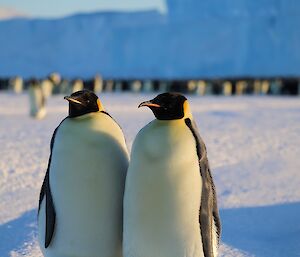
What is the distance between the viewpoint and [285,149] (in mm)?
6582

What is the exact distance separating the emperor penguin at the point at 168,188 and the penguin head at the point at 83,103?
0.26 m

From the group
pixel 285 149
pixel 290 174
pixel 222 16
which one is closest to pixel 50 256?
pixel 290 174

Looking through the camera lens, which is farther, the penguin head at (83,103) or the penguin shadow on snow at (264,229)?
the penguin shadow on snow at (264,229)

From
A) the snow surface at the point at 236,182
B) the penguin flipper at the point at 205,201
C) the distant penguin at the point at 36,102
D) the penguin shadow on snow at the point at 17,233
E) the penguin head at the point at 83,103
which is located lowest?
the distant penguin at the point at 36,102

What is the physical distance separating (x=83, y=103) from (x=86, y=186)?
328 millimetres

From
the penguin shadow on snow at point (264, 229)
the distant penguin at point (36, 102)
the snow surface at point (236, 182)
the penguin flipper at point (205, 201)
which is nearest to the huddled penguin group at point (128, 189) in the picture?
the penguin flipper at point (205, 201)

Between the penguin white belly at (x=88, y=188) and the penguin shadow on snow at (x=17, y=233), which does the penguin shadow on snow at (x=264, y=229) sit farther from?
the penguin shadow on snow at (x=17, y=233)

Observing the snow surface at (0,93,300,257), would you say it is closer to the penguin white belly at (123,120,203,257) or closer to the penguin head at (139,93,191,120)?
the penguin white belly at (123,120,203,257)

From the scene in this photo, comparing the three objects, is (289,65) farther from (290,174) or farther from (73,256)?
(73,256)

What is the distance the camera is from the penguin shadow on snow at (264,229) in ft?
9.57

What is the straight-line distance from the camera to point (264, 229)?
11.0 ft

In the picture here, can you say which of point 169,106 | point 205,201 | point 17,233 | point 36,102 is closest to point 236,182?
point 17,233

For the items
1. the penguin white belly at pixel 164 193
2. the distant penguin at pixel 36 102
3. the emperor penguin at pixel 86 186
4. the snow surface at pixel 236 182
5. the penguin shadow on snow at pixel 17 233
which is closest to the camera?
the penguin white belly at pixel 164 193

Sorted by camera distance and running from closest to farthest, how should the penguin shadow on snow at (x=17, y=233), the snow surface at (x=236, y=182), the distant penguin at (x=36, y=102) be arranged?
1. the penguin shadow on snow at (x=17, y=233)
2. the snow surface at (x=236, y=182)
3. the distant penguin at (x=36, y=102)
